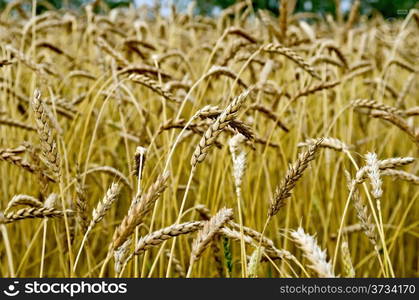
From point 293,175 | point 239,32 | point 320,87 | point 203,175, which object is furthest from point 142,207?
point 239,32

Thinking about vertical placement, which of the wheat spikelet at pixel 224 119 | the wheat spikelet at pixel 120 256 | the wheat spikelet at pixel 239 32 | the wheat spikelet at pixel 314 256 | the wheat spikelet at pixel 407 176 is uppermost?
Answer: the wheat spikelet at pixel 239 32

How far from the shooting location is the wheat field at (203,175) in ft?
3.05

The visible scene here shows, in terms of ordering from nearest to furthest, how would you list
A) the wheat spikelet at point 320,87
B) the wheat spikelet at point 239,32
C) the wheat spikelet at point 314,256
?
1. the wheat spikelet at point 314,256
2. the wheat spikelet at point 320,87
3. the wheat spikelet at point 239,32

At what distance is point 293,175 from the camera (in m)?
0.90

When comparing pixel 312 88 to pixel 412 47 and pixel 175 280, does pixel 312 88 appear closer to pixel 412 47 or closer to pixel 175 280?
pixel 175 280

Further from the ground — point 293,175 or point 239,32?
point 239,32

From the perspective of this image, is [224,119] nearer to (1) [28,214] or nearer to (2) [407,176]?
(1) [28,214]

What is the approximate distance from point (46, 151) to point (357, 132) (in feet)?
6.77

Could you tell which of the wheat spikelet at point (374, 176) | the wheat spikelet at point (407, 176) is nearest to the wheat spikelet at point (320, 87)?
the wheat spikelet at point (407, 176)

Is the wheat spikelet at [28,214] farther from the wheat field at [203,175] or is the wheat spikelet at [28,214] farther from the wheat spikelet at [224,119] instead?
the wheat spikelet at [224,119]

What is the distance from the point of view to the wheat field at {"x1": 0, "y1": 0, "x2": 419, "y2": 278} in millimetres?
929

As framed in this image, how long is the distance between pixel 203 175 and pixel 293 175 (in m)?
0.99

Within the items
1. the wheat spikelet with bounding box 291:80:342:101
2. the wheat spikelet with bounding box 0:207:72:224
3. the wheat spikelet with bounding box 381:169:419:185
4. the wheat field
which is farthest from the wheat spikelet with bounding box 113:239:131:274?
the wheat spikelet with bounding box 291:80:342:101

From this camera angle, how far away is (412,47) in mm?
4500
